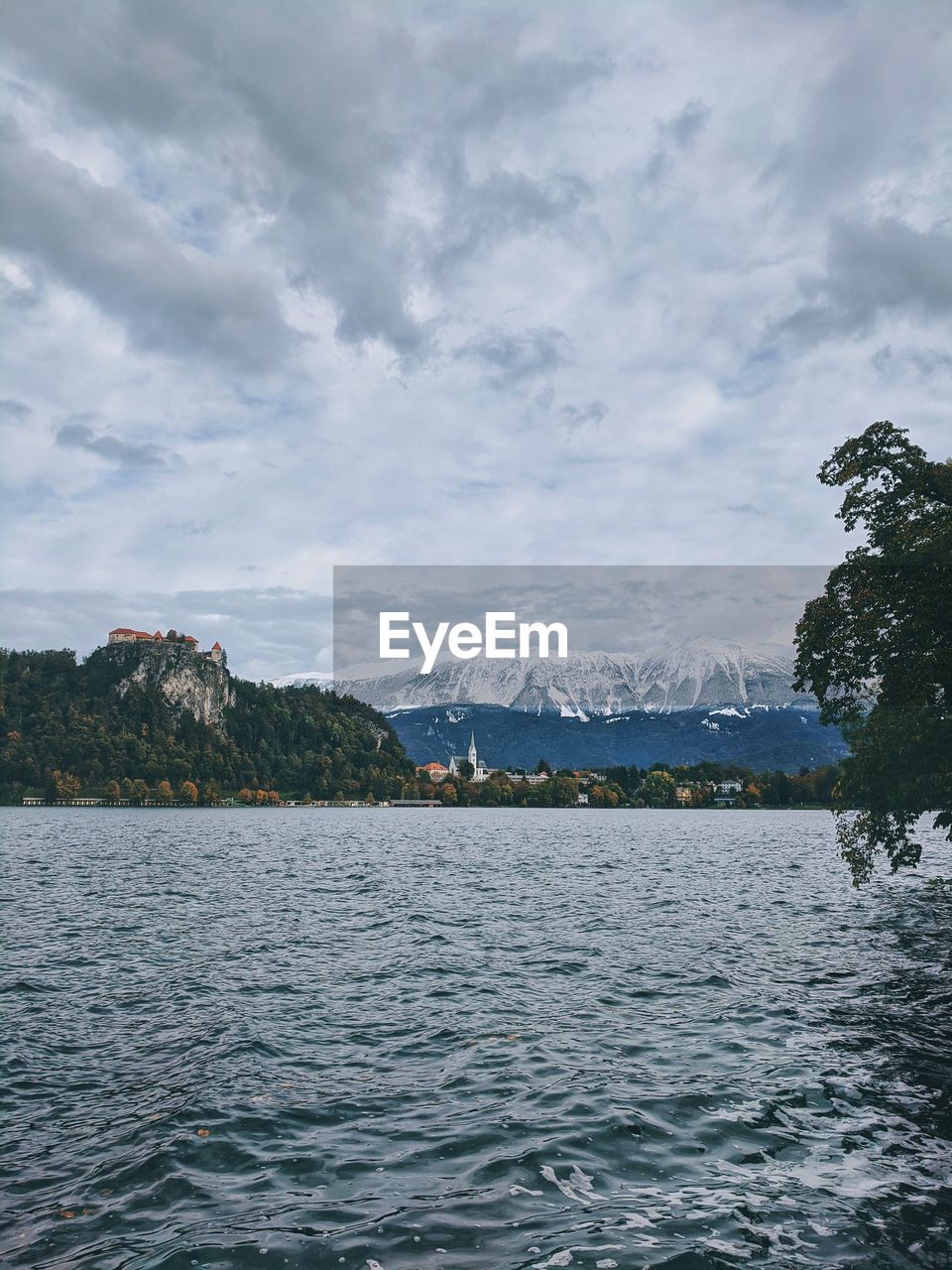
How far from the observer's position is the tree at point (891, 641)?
3547 centimetres

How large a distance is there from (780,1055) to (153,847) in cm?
9918

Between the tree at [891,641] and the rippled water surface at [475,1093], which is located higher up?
the tree at [891,641]

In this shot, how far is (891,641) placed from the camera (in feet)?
120

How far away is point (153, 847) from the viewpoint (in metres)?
104

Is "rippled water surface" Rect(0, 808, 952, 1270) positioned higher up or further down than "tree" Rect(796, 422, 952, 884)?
further down

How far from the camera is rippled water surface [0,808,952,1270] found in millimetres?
12047

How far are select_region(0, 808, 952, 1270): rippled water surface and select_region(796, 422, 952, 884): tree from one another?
7369 mm

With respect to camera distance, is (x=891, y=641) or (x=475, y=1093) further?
(x=891, y=641)

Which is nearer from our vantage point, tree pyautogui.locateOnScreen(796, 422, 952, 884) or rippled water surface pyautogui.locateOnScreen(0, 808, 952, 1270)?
rippled water surface pyautogui.locateOnScreen(0, 808, 952, 1270)

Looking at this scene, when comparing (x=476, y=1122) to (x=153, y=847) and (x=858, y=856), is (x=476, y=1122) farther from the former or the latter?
(x=153, y=847)

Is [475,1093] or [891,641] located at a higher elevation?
[891,641]

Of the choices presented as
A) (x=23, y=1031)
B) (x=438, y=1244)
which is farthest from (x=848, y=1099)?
(x=23, y=1031)

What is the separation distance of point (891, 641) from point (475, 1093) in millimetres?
28600

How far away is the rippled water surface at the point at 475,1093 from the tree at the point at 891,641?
7369 mm
